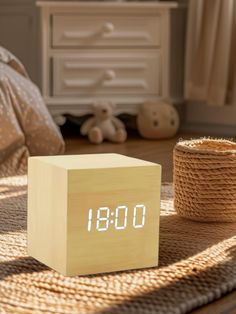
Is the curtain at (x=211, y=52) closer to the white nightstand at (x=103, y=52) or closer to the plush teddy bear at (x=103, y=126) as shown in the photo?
the white nightstand at (x=103, y=52)

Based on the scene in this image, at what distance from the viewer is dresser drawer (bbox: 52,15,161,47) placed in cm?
340

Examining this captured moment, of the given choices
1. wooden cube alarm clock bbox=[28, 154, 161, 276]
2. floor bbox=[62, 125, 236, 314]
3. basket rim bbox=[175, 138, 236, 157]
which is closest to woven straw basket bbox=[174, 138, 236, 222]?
basket rim bbox=[175, 138, 236, 157]

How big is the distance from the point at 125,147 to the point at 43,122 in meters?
0.60

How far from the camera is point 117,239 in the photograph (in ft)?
4.48

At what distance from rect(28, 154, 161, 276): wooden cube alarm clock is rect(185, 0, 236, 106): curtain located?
2159 millimetres

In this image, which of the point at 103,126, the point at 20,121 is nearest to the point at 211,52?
the point at 103,126

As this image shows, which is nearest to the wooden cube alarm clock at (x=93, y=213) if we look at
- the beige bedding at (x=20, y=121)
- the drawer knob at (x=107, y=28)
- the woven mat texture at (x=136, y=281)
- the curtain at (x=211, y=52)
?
the woven mat texture at (x=136, y=281)

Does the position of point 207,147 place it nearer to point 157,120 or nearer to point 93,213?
point 93,213

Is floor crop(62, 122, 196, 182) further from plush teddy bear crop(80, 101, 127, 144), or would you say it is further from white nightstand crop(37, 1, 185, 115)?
white nightstand crop(37, 1, 185, 115)

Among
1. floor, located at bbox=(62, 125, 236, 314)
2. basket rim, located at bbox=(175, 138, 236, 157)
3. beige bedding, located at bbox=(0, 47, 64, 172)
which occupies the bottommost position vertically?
floor, located at bbox=(62, 125, 236, 314)

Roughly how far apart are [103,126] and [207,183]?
170cm

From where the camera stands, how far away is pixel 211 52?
353cm

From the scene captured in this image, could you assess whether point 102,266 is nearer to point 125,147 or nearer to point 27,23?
point 125,147

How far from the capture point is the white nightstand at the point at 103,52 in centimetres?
340
